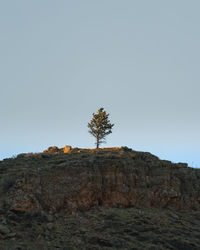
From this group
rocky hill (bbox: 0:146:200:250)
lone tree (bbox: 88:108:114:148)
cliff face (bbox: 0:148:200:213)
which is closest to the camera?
rocky hill (bbox: 0:146:200:250)

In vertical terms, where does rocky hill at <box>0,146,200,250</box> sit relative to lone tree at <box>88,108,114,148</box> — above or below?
below

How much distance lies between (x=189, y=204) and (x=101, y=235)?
11.6 meters

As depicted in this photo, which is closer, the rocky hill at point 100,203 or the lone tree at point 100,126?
the rocky hill at point 100,203

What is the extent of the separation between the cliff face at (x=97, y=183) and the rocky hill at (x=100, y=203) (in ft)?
0.18

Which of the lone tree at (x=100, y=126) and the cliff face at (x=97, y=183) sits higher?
the lone tree at (x=100, y=126)

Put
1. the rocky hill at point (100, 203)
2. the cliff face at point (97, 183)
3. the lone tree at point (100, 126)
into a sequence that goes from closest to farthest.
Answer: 1. the rocky hill at point (100, 203)
2. the cliff face at point (97, 183)
3. the lone tree at point (100, 126)

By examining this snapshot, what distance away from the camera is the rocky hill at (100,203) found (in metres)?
12.4

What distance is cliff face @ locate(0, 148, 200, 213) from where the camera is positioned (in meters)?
15.2

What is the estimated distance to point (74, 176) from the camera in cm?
1752

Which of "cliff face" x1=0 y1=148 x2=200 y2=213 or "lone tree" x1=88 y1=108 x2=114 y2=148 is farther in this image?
"lone tree" x1=88 y1=108 x2=114 y2=148

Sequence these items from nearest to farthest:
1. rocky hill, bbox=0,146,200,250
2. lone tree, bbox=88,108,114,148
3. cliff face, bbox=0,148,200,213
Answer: rocky hill, bbox=0,146,200,250
cliff face, bbox=0,148,200,213
lone tree, bbox=88,108,114,148

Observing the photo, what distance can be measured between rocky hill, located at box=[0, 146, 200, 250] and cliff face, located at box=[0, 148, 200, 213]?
0.06 metres

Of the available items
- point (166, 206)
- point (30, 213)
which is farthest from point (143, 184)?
point (30, 213)

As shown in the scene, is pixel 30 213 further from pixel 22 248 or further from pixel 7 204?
pixel 22 248
